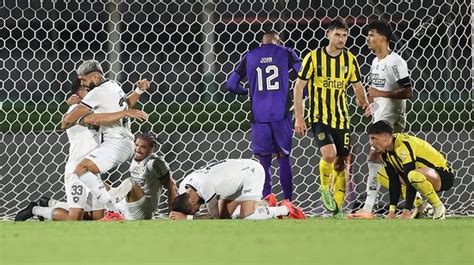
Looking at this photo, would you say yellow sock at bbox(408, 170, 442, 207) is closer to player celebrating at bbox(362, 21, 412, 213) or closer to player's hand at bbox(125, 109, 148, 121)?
player celebrating at bbox(362, 21, 412, 213)

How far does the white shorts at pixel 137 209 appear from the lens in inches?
322

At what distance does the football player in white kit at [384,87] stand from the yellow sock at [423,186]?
0.85m

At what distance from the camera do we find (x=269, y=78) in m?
8.44

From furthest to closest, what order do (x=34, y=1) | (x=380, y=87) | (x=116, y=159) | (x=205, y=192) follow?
(x=34, y=1) < (x=380, y=87) < (x=116, y=159) < (x=205, y=192)

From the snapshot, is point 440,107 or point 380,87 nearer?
point 380,87

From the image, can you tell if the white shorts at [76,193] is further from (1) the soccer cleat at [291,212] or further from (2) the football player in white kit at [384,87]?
(2) the football player in white kit at [384,87]

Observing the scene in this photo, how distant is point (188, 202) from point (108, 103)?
44.5 inches

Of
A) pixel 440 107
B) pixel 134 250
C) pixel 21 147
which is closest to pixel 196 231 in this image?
pixel 134 250

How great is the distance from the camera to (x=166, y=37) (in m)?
14.6

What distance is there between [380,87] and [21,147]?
11.1 ft

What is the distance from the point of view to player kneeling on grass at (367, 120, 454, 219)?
729cm

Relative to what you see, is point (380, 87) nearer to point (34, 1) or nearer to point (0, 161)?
point (0, 161)

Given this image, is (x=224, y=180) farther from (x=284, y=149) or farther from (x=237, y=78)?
(x=237, y=78)

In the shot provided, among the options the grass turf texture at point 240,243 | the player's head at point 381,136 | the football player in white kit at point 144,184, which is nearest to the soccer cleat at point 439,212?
the player's head at point 381,136
